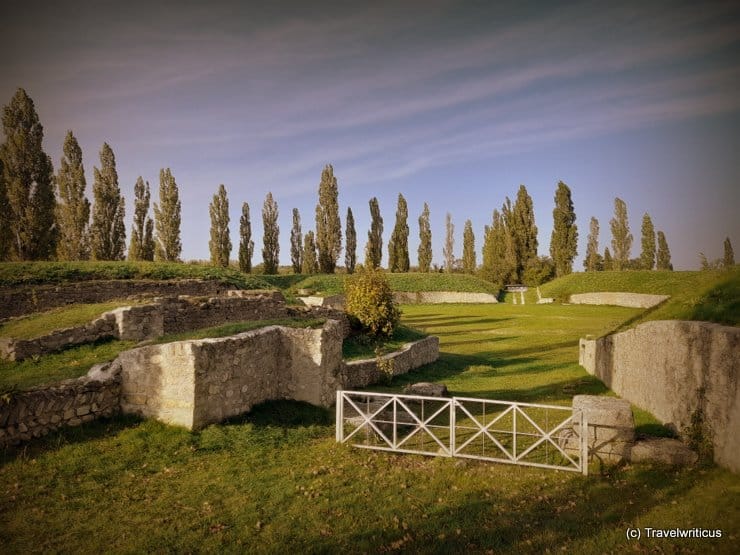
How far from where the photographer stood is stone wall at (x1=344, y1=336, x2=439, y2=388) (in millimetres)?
15594

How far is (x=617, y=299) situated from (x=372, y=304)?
41534 mm

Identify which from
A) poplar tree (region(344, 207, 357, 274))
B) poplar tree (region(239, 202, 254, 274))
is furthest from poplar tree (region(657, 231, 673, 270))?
poplar tree (region(239, 202, 254, 274))

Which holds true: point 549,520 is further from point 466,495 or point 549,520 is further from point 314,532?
point 314,532

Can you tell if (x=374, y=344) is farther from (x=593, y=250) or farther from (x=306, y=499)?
(x=593, y=250)

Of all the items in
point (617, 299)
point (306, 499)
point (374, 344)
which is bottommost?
point (306, 499)

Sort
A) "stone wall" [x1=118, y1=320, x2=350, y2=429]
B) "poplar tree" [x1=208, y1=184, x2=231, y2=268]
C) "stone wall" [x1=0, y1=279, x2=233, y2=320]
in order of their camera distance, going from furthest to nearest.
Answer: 1. "poplar tree" [x1=208, y1=184, x2=231, y2=268]
2. "stone wall" [x1=0, y1=279, x2=233, y2=320]
3. "stone wall" [x1=118, y1=320, x2=350, y2=429]

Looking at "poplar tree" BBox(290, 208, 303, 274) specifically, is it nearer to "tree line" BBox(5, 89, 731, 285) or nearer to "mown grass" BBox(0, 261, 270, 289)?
"tree line" BBox(5, 89, 731, 285)

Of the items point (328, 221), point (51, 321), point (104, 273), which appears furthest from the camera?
point (328, 221)

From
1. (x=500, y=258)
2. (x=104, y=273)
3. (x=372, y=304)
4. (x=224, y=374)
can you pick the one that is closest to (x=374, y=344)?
(x=372, y=304)

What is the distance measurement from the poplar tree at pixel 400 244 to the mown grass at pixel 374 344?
154ft

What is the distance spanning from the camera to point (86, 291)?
21.4 metres

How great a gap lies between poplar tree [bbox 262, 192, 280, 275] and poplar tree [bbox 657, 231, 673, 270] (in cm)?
5766

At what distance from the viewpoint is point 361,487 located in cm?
710

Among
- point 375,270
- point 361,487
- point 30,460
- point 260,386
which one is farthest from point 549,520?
point 375,270
